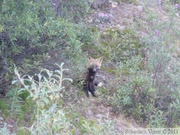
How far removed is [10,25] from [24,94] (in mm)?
780

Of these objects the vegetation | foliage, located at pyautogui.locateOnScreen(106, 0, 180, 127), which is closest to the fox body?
the vegetation

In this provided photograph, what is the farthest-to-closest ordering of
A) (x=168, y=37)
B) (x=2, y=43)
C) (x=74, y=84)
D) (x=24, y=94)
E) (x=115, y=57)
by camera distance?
(x=115, y=57), (x=168, y=37), (x=74, y=84), (x=24, y=94), (x=2, y=43)

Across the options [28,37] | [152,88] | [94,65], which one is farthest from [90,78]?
[28,37]

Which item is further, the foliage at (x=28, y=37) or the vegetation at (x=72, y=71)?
the foliage at (x=28, y=37)

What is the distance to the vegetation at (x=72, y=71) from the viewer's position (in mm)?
3367

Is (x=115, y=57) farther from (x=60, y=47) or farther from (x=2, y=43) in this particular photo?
(x=2, y=43)

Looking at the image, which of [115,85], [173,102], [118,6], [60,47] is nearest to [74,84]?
[115,85]

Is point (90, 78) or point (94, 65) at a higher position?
point (94, 65)

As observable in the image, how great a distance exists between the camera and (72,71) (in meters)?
5.26

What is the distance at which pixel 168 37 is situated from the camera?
19.2ft

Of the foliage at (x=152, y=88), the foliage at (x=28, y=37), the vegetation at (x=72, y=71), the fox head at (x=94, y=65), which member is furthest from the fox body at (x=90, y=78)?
the foliage at (x=28, y=37)

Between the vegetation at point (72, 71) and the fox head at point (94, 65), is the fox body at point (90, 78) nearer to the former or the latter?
the fox head at point (94, 65)

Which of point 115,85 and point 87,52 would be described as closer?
point 115,85

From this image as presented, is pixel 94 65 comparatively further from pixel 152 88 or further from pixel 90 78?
pixel 152 88
